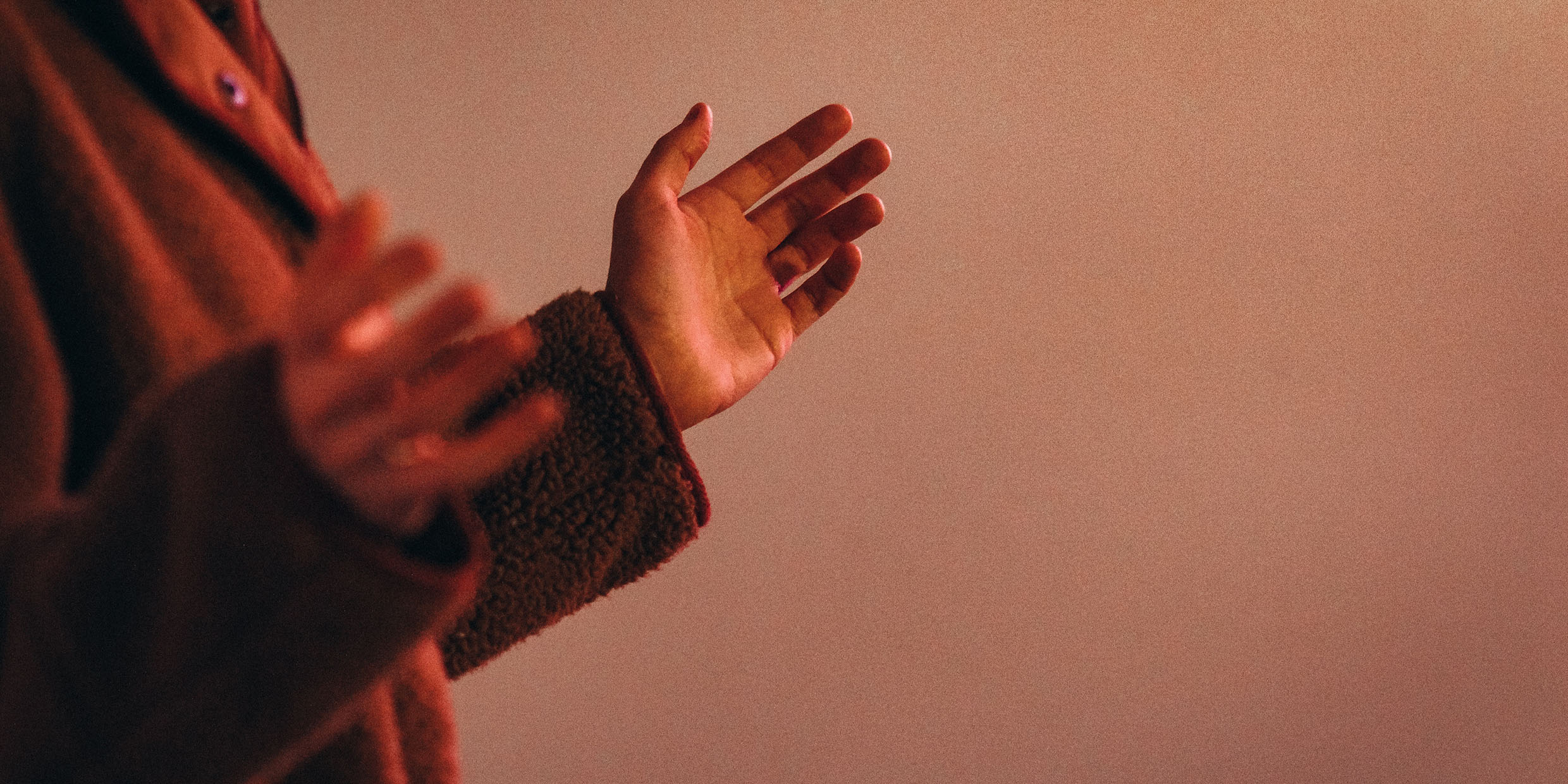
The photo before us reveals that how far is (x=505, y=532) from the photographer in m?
0.42

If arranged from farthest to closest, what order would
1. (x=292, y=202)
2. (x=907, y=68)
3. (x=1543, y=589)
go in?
(x=1543, y=589)
(x=907, y=68)
(x=292, y=202)

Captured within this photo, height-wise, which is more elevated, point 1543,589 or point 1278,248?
point 1278,248

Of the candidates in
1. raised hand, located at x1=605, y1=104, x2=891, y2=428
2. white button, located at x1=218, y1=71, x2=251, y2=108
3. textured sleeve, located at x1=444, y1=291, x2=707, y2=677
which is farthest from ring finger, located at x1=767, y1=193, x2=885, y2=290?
white button, located at x1=218, y1=71, x2=251, y2=108

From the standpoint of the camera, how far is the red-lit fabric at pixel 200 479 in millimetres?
206

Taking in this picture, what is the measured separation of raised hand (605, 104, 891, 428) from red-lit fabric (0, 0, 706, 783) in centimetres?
6

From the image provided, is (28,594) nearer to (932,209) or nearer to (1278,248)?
(932,209)

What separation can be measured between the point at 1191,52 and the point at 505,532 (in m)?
0.67

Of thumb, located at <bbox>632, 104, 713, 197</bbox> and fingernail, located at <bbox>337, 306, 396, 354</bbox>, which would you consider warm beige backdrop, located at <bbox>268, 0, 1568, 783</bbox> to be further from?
fingernail, located at <bbox>337, 306, 396, 354</bbox>

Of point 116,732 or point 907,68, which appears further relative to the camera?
point 907,68

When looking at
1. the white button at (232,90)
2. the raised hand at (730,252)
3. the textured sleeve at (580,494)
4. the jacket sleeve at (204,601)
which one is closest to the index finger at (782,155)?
the raised hand at (730,252)

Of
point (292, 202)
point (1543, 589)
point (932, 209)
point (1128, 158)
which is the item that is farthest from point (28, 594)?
point (1543, 589)

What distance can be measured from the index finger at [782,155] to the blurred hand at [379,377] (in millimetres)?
371

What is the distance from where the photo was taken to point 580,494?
436 millimetres

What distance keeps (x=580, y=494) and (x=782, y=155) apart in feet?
0.85
